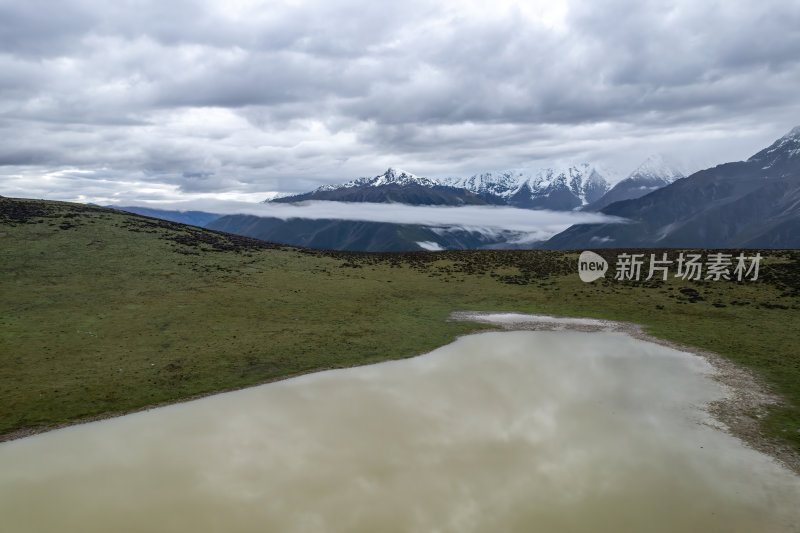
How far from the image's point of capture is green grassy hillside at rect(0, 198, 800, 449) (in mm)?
32531

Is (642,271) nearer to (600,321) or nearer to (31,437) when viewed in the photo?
(600,321)

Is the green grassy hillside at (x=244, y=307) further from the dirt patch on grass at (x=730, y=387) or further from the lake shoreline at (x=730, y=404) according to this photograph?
the dirt patch on grass at (x=730, y=387)

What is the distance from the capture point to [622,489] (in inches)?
737

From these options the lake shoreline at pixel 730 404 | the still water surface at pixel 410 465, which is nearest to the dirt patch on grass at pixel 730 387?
the lake shoreline at pixel 730 404

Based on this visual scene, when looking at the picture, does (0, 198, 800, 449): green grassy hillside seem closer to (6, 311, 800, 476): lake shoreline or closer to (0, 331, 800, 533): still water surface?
(6, 311, 800, 476): lake shoreline

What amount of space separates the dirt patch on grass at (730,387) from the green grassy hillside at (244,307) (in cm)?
110

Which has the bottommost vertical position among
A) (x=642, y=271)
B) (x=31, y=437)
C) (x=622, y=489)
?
(x=31, y=437)

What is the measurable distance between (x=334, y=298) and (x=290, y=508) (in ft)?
147

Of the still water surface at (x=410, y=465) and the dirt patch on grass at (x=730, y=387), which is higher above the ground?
the dirt patch on grass at (x=730, y=387)

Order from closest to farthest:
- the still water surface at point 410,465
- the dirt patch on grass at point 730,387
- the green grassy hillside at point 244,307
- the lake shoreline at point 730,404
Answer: the still water surface at point 410,465, the lake shoreline at point 730,404, the dirt patch on grass at point 730,387, the green grassy hillside at point 244,307

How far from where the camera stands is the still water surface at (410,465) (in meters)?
17.1

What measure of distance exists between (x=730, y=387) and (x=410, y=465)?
2403cm

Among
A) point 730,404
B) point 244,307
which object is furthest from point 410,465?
point 244,307

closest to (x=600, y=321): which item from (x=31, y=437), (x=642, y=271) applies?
(x=642, y=271)
